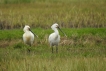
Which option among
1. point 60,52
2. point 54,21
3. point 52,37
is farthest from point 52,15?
point 60,52

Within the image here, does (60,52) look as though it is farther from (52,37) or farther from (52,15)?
→ (52,15)

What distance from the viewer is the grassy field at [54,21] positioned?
13385mm

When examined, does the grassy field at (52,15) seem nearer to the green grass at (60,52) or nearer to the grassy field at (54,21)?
the grassy field at (54,21)

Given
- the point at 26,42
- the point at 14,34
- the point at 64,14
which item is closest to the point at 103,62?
the point at 26,42

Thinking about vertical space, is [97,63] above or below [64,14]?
below

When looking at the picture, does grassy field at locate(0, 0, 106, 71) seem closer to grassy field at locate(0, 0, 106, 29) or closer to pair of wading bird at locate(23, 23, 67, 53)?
grassy field at locate(0, 0, 106, 29)

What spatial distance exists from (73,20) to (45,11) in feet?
8.02

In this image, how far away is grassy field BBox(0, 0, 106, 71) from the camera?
43.9 ft

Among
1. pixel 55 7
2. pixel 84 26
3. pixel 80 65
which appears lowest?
pixel 80 65

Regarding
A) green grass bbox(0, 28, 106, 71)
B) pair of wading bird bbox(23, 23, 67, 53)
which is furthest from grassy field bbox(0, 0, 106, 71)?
pair of wading bird bbox(23, 23, 67, 53)

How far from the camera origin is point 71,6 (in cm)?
2231

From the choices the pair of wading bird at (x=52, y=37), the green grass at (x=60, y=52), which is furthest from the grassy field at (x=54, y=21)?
the pair of wading bird at (x=52, y=37)

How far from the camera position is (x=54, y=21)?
19.3 meters

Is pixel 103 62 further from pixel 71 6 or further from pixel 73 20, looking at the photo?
pixel 71 6
